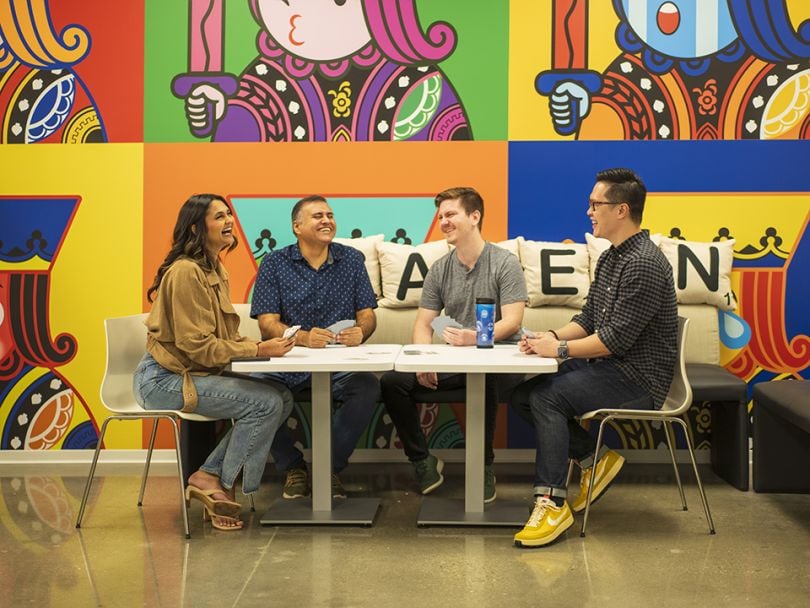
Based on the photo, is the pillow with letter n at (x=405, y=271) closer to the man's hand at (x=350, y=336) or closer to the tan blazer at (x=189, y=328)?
the man's hand at (x=350, y=336)

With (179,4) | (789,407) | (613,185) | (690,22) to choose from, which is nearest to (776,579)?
(789,407)

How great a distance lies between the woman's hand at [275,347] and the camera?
3.70 m

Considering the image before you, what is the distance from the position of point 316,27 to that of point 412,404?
6.93 feet

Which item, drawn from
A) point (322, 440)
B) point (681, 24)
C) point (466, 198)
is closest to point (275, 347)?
point (322, 440)

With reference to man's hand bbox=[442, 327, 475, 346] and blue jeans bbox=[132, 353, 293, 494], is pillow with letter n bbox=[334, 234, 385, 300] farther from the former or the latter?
blue jeans bbox=[132, 353, 293, 494]

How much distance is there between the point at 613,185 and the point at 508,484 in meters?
1.59

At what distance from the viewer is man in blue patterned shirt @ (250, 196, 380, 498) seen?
4262mm

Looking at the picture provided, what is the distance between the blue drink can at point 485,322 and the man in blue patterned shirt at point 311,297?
2.06 feet

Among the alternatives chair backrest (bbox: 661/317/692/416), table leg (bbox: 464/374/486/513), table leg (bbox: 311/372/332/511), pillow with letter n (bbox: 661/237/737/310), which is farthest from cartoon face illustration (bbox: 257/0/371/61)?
chair backrest (bbox: 661/317/692/416)

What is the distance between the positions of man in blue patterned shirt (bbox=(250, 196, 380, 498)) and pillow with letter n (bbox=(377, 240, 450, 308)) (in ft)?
1.53

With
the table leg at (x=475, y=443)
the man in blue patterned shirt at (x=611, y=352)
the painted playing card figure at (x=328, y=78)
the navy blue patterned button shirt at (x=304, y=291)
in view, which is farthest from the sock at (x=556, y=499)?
the painted playing card figure at (x=328, y=78)

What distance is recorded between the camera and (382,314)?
4.89m

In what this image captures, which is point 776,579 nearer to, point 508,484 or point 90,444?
point 508,484

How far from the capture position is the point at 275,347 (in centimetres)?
370
